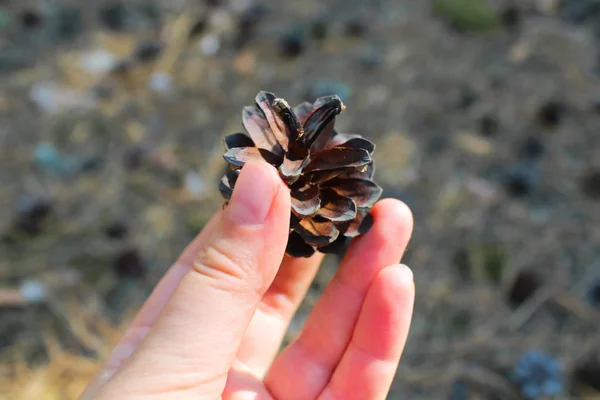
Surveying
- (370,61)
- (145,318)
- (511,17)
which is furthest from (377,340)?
(511,17)

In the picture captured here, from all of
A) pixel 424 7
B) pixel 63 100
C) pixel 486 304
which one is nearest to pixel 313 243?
pixel 486 304

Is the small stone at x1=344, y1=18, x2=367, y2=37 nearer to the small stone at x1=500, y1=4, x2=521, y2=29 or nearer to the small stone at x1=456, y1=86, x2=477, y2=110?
the small stone at x1=456, y1=86, x2=477, y2=110

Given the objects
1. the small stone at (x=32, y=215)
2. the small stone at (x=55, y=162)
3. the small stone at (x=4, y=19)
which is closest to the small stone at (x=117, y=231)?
the small stone at (x=32, y=215)

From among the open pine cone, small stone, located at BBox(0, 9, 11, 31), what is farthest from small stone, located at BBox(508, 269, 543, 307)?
small stone, located at BBox(0, 9, 11, 31)

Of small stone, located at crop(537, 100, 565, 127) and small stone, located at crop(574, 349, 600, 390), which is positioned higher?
small stone, located at crop(537, 100, 565, 127)

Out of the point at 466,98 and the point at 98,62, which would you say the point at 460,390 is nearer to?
the point at 466,98

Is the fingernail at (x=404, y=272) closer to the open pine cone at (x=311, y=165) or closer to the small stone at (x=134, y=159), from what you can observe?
the open pine cone at (x=311, y=165)
